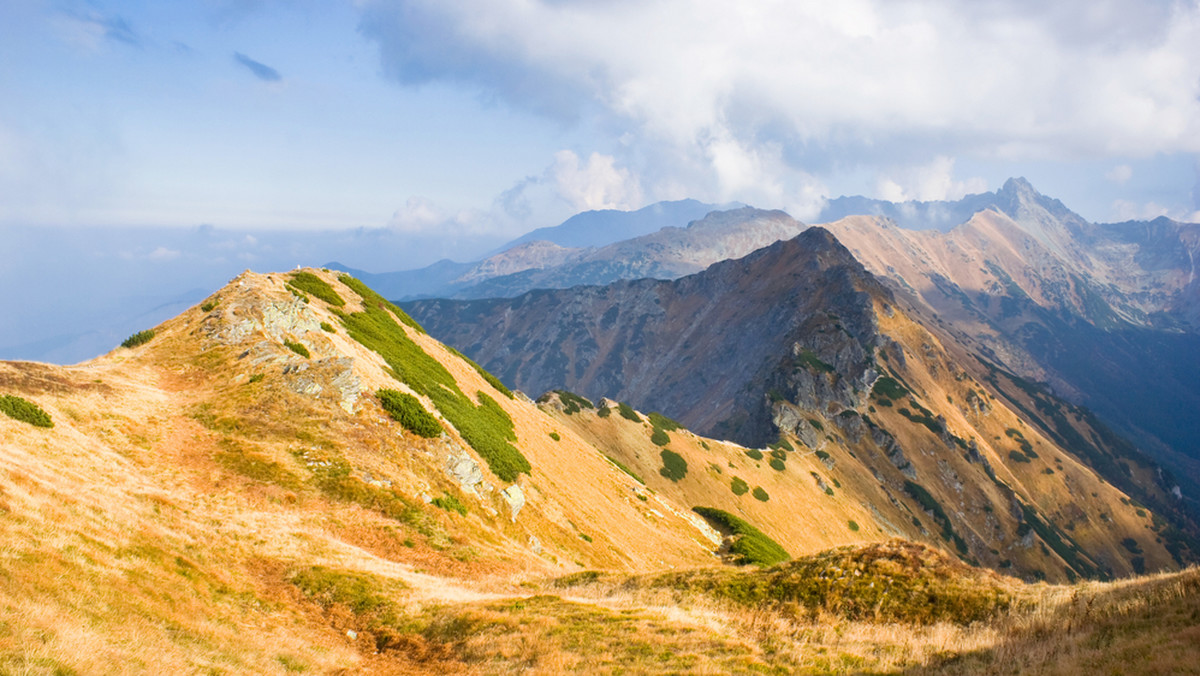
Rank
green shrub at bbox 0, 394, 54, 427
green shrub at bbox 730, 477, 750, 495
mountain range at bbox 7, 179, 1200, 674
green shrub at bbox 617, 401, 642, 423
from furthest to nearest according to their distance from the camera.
Result: green shrub at bbox 617, 401, 642, 423, green shrub at bbox 730, 477, 750, 495, green shrub at bbox 0, 394, 54, 427, mountain range at bbox 7, 179, 1200, 674

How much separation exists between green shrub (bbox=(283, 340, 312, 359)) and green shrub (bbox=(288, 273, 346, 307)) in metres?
13.5

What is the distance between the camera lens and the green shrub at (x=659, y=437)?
73.8m

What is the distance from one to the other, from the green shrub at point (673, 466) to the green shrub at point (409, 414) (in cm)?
4020

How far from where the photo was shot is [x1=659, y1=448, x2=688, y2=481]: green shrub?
67312 mm

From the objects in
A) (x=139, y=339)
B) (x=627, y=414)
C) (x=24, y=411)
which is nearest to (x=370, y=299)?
(x=139, y=339)

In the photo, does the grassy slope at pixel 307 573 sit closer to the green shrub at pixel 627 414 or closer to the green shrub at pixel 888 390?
the green shrub at pixel 627 414

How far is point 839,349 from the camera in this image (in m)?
144

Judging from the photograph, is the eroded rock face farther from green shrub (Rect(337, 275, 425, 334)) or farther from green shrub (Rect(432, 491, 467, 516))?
green shrub (Rect(337, 275, 425, 334))

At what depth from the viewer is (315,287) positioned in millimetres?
50125

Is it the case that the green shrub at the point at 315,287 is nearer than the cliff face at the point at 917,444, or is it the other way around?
the green shrub at the point at 315,287

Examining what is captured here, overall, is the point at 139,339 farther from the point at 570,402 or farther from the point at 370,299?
the point at 570,402

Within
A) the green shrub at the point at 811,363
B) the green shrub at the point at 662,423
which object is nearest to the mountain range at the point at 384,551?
the green shrub at the point at 662,423

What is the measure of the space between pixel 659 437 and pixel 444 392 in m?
40.0

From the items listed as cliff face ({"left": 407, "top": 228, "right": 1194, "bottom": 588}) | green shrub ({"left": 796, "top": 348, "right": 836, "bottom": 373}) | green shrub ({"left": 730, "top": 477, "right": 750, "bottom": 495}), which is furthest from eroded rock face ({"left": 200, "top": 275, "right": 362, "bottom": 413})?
green shrub ({"left": 796, "top": 348, "right": 836, "bottom": 373})
